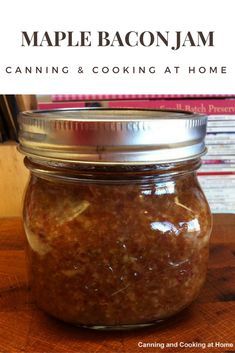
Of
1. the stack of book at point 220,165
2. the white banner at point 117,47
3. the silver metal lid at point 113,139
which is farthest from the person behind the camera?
the stack of book at point 220,165

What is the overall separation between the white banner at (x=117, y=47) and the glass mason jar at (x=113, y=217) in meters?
0.39

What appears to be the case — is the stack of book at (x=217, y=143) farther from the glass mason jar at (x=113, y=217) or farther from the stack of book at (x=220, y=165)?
the glass mason jar at (x=113, y=217)

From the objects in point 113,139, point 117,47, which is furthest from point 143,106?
point 113,139

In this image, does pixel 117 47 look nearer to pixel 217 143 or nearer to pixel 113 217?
pixel 217 143

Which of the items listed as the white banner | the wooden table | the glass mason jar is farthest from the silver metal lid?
the white banner

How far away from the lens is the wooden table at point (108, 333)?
0.41m

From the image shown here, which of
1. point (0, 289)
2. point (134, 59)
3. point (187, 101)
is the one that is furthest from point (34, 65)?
point (0, 289)

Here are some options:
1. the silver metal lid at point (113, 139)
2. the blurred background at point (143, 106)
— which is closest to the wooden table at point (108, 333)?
the silver metal lid at point (113, 139)

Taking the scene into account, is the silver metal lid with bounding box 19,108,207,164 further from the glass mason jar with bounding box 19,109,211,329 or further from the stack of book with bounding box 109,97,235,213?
the stack of book with bounding box 109,97,235,213

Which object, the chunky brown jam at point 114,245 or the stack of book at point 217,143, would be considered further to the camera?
the stack of book at point 217,143

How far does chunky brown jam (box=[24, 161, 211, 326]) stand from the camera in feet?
1.27

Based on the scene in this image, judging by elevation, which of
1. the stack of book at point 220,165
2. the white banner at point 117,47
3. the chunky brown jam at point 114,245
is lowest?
the stack of book at point 220,165

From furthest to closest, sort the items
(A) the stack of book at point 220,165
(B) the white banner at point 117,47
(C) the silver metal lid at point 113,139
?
1. (A) the stack of book at point 220,165
2. (B) the white banner at point 117,47
3. (C) the silver metal lid at point 113,139

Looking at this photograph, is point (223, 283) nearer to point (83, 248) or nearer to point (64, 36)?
point (83, 248)
